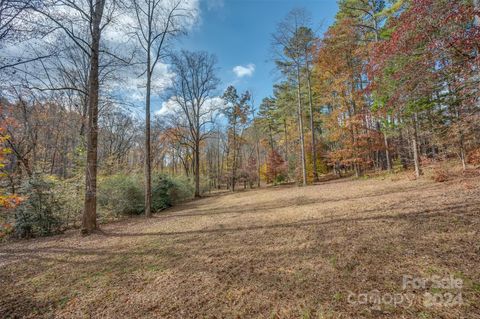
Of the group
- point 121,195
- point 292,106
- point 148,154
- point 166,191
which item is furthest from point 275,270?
point 292,106

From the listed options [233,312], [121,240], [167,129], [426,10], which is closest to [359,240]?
[233,312]

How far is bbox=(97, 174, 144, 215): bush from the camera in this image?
983cm

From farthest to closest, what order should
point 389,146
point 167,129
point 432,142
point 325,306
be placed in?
point 167,129 < point 389,146 < point 432,142 < point 325,306

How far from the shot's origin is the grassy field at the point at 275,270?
6.97 feet

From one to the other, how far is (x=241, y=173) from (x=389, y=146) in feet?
47.8

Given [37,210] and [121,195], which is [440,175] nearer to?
[121,195]

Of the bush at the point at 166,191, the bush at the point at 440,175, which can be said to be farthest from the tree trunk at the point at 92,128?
the bush at the point at 440,175

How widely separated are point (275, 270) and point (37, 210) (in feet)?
28.3

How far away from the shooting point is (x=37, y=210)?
679cm

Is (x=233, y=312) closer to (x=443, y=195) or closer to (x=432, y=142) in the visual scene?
(x=443, y=195)

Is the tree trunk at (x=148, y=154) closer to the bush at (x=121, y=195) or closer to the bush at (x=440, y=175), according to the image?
the bush at (x=121, y=195)

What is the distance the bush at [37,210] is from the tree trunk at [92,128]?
205 cm

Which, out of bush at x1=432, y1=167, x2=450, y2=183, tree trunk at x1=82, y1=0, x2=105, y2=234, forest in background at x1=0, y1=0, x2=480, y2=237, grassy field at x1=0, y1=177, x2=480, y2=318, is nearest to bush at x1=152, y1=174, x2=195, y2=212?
forest in background at x1=0, y1=0, x2=480, y2=237

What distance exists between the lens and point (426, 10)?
438 centimetres
